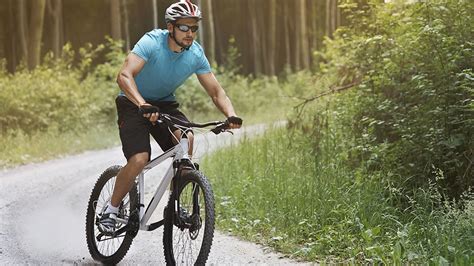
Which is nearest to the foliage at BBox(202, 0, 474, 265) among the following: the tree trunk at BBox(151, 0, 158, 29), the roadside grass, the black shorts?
the roadside grass

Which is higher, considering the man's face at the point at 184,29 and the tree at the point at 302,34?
the man's face at the point at 184,29

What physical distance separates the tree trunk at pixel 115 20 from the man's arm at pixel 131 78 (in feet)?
38.8

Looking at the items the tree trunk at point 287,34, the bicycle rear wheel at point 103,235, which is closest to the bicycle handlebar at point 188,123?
the bicycle rear wheel at point 103,235

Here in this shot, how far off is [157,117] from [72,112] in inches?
402

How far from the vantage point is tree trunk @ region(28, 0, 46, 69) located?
14859mm

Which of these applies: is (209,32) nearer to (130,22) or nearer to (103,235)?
(130,22)

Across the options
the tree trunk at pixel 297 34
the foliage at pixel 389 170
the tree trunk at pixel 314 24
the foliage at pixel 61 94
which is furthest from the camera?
the tree trunk at pixel 297 34

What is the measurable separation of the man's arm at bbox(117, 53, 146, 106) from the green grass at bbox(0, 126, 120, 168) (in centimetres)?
650

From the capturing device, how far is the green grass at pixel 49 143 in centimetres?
1079

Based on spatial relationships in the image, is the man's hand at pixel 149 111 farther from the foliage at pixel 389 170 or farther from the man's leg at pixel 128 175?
the foliage at pixel 389 170

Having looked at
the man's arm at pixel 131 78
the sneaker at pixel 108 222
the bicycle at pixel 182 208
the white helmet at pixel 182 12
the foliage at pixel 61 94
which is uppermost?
the white helmet at pixel 182 12

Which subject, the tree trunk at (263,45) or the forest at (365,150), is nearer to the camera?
the forest at (365,150)

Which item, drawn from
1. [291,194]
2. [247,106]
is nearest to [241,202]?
[291,194]

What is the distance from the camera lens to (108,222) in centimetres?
456
